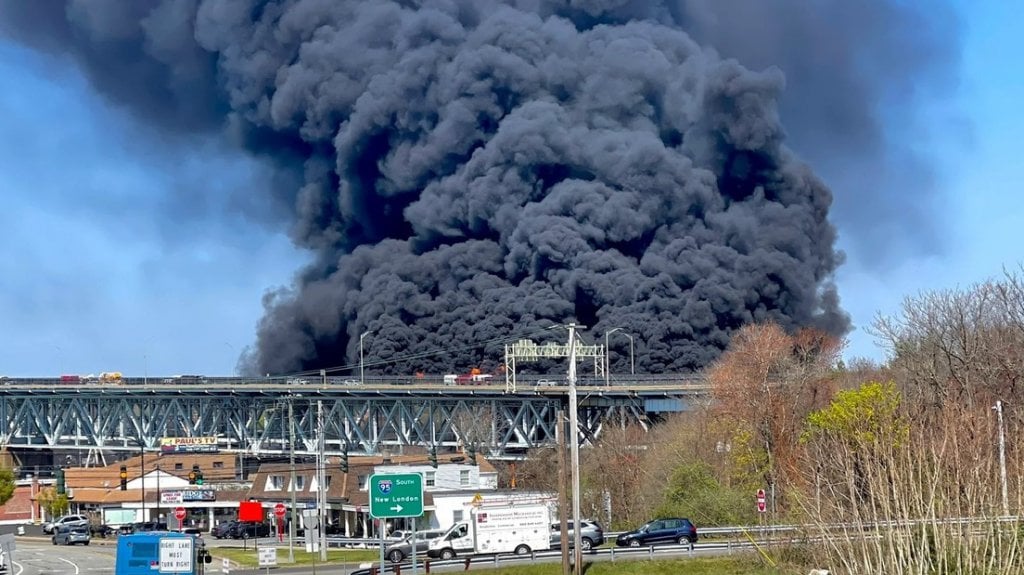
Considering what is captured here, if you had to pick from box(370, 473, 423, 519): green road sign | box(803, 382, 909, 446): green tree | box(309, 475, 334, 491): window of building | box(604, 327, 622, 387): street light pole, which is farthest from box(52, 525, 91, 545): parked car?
box(370, 473, 423, 519): green road sign

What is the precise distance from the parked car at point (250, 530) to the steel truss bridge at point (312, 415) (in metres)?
7.15

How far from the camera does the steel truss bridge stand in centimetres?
8719

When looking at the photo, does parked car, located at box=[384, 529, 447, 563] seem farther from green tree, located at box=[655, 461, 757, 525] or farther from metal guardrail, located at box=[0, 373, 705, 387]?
metal guardrail, located at box=[0, 373, 705, 387]

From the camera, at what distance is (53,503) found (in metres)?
98.6

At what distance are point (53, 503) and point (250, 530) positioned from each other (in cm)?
2511

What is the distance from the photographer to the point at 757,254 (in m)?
98.9

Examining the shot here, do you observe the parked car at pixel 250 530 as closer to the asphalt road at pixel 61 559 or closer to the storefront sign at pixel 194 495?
the storefront sign at pixel 194 495

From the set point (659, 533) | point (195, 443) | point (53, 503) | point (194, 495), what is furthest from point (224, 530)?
point (659, 533)

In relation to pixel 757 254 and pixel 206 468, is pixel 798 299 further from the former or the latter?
pixel 206 468

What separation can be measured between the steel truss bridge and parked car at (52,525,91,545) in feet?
47.2

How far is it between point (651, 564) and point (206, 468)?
235 ft

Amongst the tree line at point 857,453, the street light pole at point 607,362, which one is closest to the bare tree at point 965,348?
the tree line at point 857,453

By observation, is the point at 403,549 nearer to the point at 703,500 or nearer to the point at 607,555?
the point at 607,555

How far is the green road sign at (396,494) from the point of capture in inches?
1148
